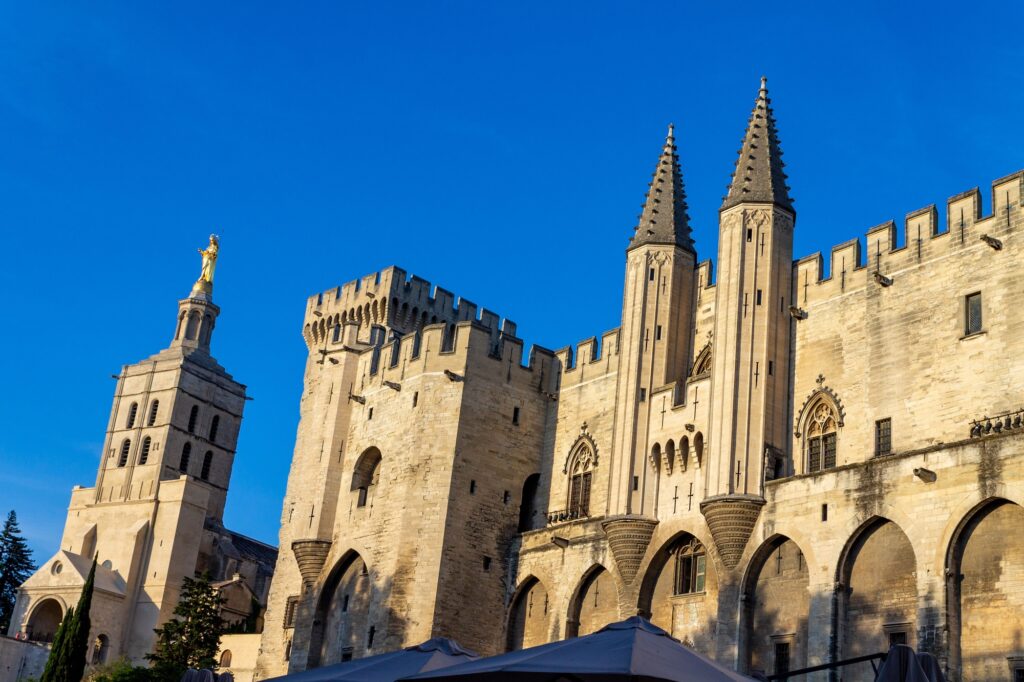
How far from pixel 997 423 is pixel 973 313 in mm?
2956

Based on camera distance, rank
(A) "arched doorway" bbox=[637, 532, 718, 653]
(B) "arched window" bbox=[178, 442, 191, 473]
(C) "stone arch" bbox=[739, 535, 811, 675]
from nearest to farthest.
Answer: (C) "stone arch" bbox=[739, 535, 811, 675]
(A) "arched doorway" bbox=[637, 532, 718, 653]
(B) "arched window" bbox=[178, 442, 191, 473]

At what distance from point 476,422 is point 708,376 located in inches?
305

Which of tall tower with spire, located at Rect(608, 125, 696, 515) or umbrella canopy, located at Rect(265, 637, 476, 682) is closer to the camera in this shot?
umbrella canopy, located at Rect(265, 637, 476, 682)

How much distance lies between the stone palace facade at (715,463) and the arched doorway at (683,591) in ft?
0.25

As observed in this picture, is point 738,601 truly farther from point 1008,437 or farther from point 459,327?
point 459,327

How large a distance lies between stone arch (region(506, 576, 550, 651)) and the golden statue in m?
48.0

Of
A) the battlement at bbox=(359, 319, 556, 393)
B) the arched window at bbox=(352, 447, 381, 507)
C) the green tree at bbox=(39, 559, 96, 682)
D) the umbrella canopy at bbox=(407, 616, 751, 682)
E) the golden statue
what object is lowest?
Result: the umbrella canopy at bbox=(407, 616, 751, 682)

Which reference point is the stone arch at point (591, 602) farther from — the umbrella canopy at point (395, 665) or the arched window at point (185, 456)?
the arched window at point (185, 456)

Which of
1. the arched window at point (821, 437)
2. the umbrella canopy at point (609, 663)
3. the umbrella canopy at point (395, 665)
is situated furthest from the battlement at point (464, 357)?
the umbrella canopy at point (609, 663)

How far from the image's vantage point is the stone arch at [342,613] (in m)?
36.7

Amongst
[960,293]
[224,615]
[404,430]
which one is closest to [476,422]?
[404,430]

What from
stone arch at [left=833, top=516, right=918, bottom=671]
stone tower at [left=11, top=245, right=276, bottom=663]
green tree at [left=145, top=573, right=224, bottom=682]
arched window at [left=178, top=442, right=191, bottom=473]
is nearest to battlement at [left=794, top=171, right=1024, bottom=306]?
stone arch at [left=833, top=516, right=918, bottom=671]

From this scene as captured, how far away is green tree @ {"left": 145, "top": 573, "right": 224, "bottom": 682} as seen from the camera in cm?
4541

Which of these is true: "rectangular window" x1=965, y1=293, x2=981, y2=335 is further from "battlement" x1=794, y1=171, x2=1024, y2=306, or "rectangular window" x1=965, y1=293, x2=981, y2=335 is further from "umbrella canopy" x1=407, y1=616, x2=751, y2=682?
"umbrella canopy" x1=407, y1=616, x2=751, y2=682
